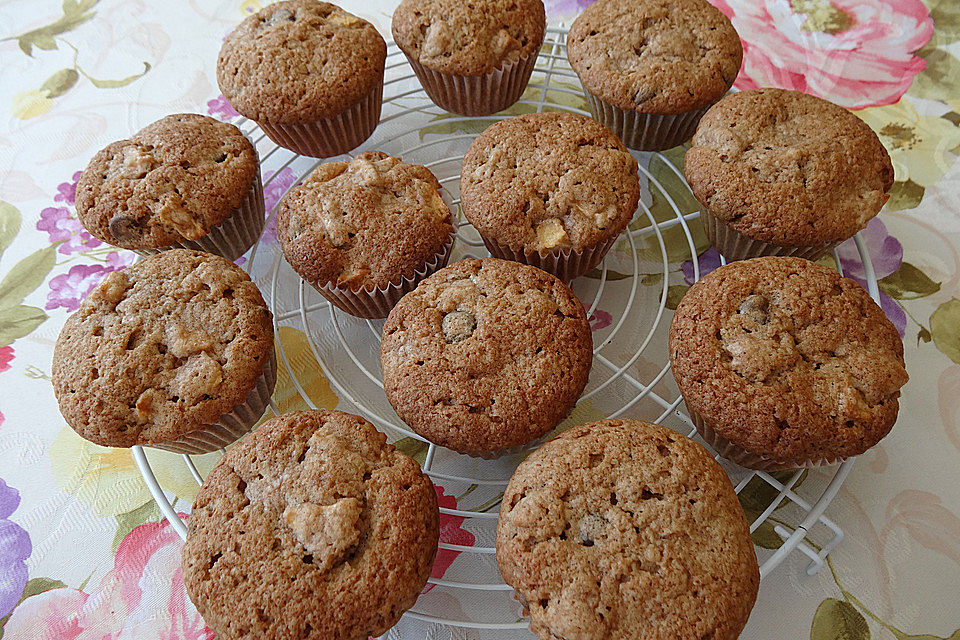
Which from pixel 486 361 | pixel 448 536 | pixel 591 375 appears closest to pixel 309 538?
pixel 448 536

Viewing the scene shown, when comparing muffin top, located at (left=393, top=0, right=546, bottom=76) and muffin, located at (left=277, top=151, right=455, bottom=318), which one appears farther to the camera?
muffin top, located at (left=393, top=0, right=546, bottom=76)

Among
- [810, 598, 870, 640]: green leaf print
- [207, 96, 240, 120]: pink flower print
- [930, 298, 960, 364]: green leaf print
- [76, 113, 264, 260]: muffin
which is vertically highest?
[76, 113, 264, 260]: muffin

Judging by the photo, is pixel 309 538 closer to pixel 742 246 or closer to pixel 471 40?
pixel 742 246

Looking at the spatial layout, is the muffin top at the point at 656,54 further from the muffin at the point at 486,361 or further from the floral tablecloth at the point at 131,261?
the muffin at the point at 486,361

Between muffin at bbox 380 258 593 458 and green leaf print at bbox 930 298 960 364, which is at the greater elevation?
muffin at bbox 380 258 593 458

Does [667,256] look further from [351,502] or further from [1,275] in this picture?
[1,275]

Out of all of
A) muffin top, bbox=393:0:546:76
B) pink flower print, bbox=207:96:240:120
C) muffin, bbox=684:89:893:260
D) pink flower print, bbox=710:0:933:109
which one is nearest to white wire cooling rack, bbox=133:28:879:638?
pink flower print, bbox=207:96:240:120

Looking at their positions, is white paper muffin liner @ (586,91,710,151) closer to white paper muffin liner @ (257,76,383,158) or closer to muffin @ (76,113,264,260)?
white paper muffin liner @ (257,76,383,158)
